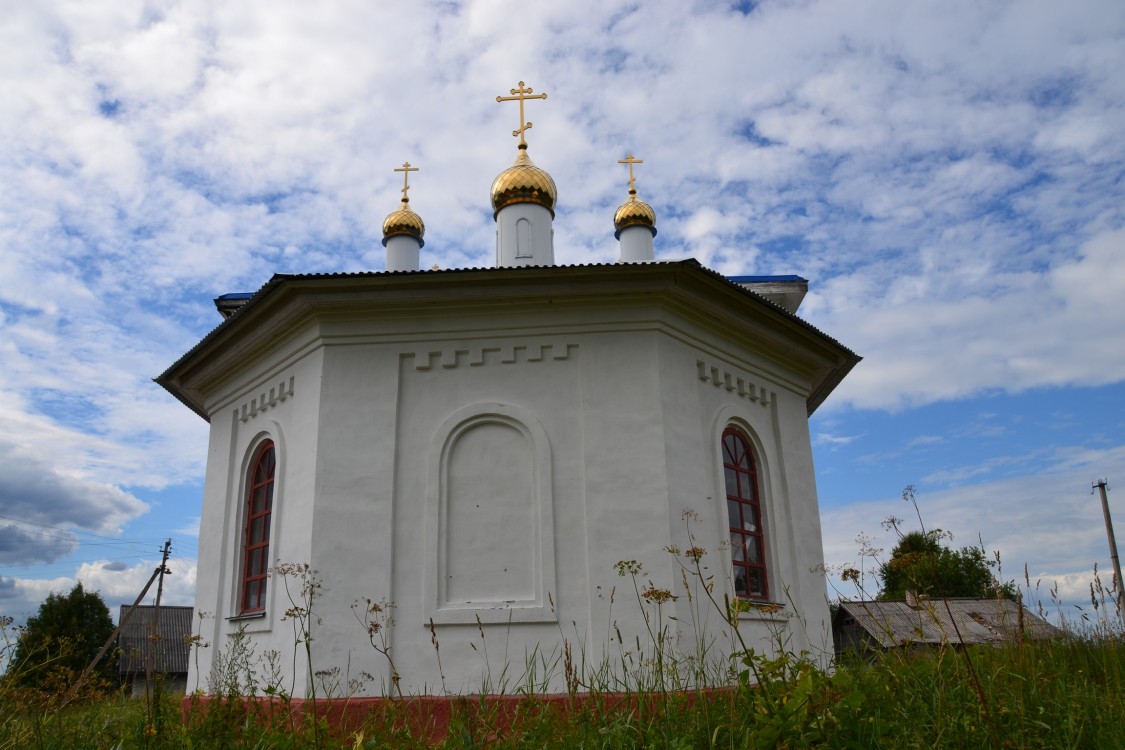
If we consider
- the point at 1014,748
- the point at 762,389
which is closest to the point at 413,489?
the point at 762,389

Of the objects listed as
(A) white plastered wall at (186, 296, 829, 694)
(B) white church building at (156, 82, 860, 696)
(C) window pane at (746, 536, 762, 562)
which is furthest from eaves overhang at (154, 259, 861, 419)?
(C) window pane at (746, 536, 762, 562)

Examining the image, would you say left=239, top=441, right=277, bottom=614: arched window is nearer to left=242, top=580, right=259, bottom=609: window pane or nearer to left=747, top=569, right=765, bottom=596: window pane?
left=242, top=580, right=259, bottom=609: window pane

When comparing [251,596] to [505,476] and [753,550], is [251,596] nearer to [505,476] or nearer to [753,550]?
[505,476]

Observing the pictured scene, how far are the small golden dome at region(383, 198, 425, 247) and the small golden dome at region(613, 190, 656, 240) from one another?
370cm

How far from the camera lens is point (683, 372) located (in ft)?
29.2

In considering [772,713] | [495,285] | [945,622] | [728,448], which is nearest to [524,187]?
[495,285]

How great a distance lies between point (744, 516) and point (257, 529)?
5564 mm

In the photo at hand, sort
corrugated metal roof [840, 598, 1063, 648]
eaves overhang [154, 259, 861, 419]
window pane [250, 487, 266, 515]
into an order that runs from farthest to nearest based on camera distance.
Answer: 1. window pane [250, 487, 266, 515]
2. eaves overhang [154, 259, 861, 419]
3. corrugated metal roof [840, 598, 1063, 648]

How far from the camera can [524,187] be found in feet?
43.5

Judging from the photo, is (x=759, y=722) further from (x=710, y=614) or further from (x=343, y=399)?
(x=343, y=399)

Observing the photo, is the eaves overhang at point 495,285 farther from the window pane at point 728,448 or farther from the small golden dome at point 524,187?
the small golden dome at point 524,187

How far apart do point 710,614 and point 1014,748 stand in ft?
13.8

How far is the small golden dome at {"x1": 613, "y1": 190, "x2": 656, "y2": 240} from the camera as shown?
50.3ft

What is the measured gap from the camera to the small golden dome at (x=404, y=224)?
15711 millimetres
